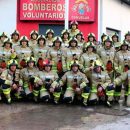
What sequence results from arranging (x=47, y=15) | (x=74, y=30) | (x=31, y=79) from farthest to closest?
(x=47, y=15) → (x=74, y=30) → (x=31, y=79)

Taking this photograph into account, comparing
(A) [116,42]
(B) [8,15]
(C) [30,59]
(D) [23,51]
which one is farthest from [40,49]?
(B) [8,15]

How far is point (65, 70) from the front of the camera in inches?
449

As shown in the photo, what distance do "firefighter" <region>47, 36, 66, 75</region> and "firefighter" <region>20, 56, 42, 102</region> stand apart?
0.52 metres

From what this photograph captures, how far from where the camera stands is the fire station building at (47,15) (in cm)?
1694

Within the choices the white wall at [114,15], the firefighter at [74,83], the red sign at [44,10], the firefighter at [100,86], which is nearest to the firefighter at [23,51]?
the firefighter at [74,83]

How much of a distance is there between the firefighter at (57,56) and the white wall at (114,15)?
6.12 m

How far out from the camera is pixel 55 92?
1088cm

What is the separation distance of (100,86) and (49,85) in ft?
4.09

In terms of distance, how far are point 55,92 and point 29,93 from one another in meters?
0.68

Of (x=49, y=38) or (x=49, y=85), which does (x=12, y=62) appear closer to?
(x=49, y=85)

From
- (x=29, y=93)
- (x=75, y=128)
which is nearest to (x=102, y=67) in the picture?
(x=29, y=93)

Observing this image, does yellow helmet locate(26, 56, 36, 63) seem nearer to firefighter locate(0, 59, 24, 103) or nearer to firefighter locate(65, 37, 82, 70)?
firefighter locate(0, 59, 24, 103)

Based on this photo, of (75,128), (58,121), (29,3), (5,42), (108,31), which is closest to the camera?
(75,128)

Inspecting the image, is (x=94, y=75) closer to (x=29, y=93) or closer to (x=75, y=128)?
(x=29, y=93)
